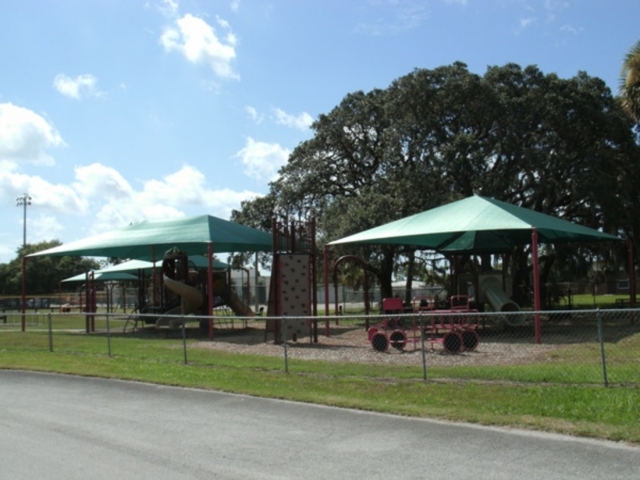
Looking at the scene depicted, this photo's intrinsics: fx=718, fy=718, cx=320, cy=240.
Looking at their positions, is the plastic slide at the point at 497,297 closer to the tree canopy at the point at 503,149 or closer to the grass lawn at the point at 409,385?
the tree canopy at the point at 503,149

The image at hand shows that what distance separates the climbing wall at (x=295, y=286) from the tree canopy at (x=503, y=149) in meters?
9.57

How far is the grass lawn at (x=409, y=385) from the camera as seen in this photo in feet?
29.5

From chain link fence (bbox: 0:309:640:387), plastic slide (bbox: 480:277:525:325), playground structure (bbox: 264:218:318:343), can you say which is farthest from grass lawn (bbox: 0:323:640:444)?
plastic slide (bbox: 480:277:525:325)

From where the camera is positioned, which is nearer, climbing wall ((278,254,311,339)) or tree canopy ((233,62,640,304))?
climbing wall ((278,254,311,339))

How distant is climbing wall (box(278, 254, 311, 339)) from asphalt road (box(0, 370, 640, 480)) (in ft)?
32.4

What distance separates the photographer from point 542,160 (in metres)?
30.0

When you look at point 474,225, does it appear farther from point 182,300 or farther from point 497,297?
point 182,300

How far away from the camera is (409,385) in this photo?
1170 cm

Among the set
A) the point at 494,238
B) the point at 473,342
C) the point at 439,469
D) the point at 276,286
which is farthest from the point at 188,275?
the point at 439,469

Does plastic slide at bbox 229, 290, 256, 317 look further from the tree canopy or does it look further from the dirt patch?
the dirt patch

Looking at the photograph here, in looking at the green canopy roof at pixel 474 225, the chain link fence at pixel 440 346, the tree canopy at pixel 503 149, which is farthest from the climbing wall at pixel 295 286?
the tree canopy at pixel 503 149

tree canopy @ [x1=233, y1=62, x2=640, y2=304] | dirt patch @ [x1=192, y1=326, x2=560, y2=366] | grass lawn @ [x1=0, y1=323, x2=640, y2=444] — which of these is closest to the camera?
grass lawn @ [x1=0, y1=323, x2=640, y2=444]

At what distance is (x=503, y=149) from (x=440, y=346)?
1443 centimetres

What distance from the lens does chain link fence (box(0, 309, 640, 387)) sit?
12.2 metres
